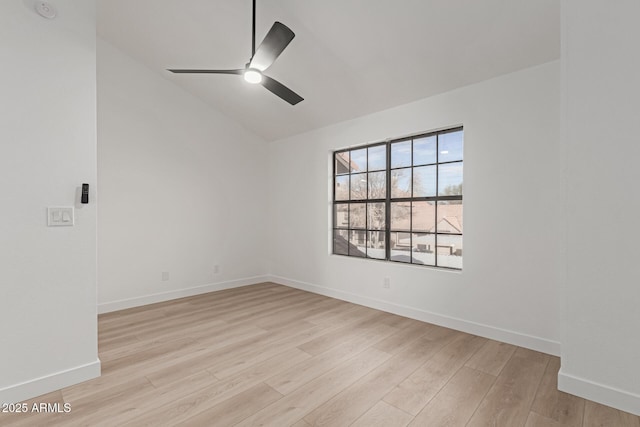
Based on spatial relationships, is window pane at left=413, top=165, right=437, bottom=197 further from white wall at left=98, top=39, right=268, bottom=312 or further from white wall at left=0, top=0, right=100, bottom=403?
white wall at left=0, top=0, right=100, bottom=403

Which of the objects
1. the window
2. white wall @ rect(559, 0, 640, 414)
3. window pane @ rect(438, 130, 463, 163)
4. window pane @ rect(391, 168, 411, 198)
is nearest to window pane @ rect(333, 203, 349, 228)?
the window

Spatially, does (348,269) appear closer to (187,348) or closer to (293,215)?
(293,215)

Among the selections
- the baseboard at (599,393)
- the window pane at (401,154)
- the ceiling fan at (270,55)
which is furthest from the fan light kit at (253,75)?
the baseboard at (599,393)

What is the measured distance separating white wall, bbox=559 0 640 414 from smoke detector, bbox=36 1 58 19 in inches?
134

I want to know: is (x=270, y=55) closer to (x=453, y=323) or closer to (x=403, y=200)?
(x=403, y=200)

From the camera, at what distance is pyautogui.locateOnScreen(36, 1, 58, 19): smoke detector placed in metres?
1.92

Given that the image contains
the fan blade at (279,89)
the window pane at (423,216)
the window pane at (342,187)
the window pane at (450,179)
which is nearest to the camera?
the fan blade at (279,89)

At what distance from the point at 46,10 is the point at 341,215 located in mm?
3454

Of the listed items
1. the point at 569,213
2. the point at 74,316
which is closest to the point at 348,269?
the point at 569,213

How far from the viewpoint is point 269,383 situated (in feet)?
Answer: 6.80

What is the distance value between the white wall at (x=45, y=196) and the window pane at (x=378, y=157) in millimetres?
2968

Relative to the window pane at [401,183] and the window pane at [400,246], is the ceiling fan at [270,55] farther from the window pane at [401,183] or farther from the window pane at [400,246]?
the window pane at [400,246]

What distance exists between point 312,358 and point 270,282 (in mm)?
2866

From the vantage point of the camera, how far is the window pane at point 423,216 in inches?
131
